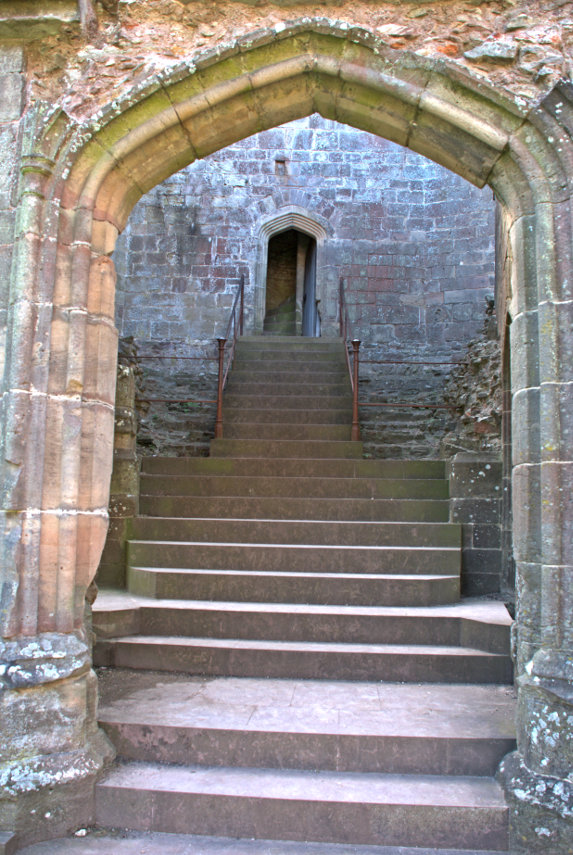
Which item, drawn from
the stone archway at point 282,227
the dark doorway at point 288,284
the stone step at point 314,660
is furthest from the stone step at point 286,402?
the dark doorway at point 288,284

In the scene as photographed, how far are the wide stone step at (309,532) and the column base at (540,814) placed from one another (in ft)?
7.14

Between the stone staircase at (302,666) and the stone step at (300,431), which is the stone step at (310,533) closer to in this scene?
the stone staircase at (302,666)

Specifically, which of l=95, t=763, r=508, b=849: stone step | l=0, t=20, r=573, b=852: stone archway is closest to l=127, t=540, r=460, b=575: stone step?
l=0, t=20, r=573, b=852: stone archway

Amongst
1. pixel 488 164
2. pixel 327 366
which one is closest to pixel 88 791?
pixel 488 164

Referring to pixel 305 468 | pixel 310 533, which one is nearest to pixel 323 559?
pixel 310 533

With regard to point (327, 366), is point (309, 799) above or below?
below

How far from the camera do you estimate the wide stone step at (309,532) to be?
4691 millimetres

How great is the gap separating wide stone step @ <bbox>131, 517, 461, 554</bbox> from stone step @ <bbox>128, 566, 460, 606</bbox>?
478 millimetres

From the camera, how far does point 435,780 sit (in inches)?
108

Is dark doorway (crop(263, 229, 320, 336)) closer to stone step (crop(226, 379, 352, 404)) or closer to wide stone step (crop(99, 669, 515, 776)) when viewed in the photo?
stone step (crop(226, 379, 352, 404))

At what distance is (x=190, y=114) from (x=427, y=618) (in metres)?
2.92

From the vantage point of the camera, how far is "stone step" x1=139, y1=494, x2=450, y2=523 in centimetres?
508

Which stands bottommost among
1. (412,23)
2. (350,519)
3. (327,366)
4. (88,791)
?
(88,791)

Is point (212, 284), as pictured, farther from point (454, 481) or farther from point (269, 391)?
point (454, 481)
